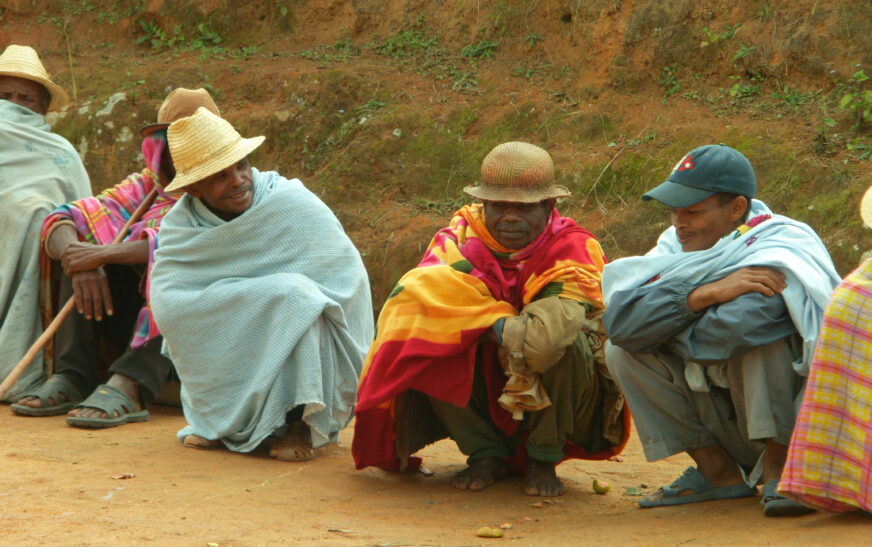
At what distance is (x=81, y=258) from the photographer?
654 cm

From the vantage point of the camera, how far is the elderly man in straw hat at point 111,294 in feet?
21.0

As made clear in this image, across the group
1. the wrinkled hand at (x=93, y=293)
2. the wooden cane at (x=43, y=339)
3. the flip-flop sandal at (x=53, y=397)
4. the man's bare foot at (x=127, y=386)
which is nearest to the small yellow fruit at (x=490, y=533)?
the man's bare foot at (x=127, y=386)

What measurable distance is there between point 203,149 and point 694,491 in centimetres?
279

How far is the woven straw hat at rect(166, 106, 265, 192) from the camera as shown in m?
5.54

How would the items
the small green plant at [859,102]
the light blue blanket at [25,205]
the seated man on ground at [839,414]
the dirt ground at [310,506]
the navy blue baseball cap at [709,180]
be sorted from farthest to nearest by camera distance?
the small green plant at [859,102] → the light blue blanket at [25,205] → the navy blue baseball cap at [709,180] → the dirt ground at [310,506] → the seated man on ground at [839,414]

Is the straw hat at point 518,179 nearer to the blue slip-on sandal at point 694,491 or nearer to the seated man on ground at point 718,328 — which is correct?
the seated man on ground at point 718,328

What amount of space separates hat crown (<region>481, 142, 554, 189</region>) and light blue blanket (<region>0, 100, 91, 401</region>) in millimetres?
3439

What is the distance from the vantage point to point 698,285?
4.32 m

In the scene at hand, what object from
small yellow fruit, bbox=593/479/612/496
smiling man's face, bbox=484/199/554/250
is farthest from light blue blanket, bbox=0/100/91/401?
small yellow fruit, bbox=593/479/612/496

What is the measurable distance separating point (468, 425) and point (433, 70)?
19.1 feet

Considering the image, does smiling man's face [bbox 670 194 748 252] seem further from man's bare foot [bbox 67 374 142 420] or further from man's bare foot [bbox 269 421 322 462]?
man's bare foot [bbox 67 374 142 420]

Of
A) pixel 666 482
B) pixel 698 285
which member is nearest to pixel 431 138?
pixel 666 482

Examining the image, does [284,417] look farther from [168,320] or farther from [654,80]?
[654,80]

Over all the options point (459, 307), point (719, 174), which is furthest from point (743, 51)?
point (459, 307)
